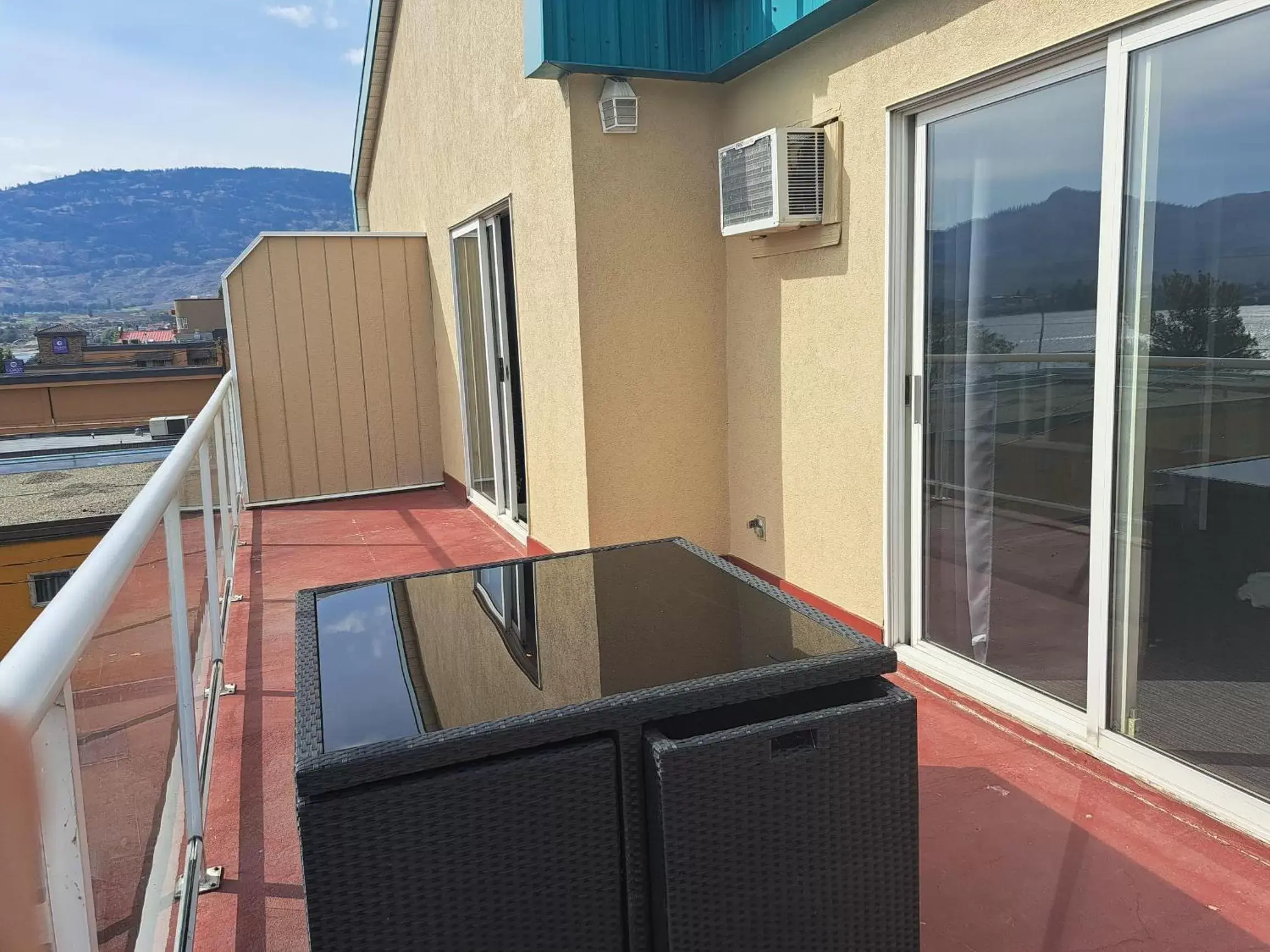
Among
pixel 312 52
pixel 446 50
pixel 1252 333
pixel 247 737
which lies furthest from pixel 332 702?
pixel 312 52

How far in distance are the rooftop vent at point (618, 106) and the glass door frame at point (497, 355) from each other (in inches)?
65.5

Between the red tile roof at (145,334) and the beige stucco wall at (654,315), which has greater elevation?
the red tile roof at (145,334)

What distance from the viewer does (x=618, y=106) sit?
4410 mm

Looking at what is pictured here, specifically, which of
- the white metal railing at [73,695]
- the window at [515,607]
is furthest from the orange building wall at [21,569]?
the window at [515,607]

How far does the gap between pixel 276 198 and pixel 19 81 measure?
50.7 m

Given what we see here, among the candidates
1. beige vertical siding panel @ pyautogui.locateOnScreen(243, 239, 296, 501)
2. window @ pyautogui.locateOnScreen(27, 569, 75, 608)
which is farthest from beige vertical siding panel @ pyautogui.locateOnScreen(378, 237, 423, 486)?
window @ pyautogui.locateOnScreen(27, 569, 75, 608)

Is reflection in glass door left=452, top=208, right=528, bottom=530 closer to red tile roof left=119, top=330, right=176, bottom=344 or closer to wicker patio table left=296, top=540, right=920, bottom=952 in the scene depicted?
wicker patio table left=296, top=540, right=920, bottom=952

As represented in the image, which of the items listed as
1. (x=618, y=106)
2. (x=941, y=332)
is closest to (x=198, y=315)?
(x=618, y=106)

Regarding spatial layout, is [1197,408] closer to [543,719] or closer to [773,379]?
[543,719]

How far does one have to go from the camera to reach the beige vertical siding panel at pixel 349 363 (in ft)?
26.2

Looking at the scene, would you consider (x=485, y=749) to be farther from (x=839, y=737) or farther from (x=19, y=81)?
(x=19, y=81)

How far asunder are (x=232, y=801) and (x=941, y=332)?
285 centimetres

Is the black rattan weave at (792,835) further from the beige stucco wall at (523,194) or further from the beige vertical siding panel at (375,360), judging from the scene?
the beige vertical siding panel at (375,360)

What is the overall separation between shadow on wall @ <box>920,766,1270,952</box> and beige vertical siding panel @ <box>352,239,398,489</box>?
636 cm
